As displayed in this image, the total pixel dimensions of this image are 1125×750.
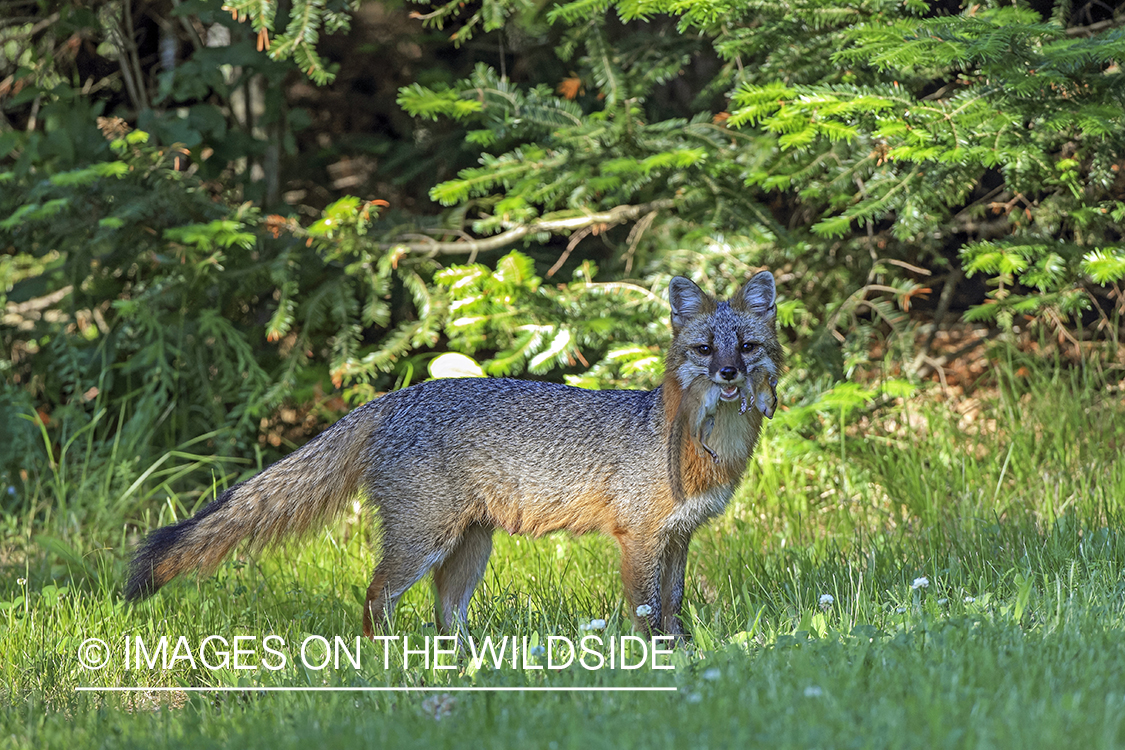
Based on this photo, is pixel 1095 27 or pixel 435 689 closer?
pixel 435 689

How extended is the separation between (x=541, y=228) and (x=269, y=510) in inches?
111

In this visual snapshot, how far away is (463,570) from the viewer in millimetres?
4574

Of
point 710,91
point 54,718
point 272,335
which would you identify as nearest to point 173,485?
point 272,335

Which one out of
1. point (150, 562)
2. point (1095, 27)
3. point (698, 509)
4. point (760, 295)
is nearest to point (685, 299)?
point (760, 295)

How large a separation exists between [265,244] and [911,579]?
429 centimetres

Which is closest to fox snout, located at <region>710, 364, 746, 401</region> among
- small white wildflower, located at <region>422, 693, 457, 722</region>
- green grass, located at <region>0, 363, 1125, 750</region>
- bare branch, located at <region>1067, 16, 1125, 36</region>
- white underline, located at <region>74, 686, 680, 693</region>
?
green grass, located at <region>0, 363, 1125, 750</region>

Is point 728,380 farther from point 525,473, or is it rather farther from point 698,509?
point 525,473

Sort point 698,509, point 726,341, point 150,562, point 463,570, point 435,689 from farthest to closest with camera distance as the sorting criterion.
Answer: point 463,570
point 150,562
point 698,509
point 726,341
point 435,689

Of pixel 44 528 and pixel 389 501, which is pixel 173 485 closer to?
pixel 44 528

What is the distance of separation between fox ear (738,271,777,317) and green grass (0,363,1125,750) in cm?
113

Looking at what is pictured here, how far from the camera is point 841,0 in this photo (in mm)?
5078

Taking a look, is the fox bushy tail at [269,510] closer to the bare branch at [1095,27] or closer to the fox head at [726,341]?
the fox head at [726,341]

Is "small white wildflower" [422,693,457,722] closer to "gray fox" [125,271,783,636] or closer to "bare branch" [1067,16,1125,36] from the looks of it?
"gray fox" [125,271,783,636]

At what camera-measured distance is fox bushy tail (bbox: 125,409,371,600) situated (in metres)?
4.30
